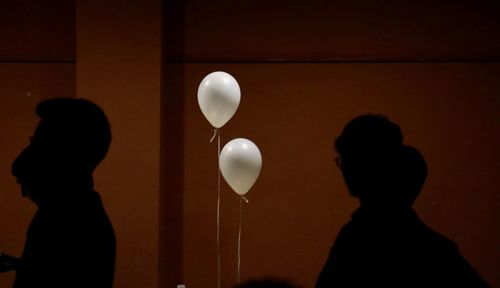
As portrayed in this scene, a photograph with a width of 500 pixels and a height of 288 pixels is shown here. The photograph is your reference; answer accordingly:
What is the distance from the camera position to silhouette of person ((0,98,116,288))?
1.16 m

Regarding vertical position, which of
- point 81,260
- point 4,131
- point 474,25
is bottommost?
point 81,260

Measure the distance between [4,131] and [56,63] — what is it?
53 centimetres

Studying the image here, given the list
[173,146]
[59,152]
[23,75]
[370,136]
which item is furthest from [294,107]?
[59,152]

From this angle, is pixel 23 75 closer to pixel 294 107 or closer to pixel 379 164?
pixel 294 107

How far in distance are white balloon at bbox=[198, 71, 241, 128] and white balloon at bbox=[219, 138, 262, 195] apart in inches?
6.6

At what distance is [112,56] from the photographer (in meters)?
2.86

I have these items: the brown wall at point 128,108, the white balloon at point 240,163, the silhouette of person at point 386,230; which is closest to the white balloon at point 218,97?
the white balloon at point 240,163

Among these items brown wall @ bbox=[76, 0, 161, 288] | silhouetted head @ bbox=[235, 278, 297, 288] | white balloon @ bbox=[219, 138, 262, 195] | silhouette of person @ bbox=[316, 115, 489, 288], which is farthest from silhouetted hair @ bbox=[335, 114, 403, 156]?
brown wall @ bbox=[76, 0, 161, 288]

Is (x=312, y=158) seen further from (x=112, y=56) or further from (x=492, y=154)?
(x=112, y=56)

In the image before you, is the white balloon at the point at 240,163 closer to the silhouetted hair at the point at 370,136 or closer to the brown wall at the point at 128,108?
the brown wall at the point at 128,108

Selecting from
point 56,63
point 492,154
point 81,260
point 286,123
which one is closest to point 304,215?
point 286,123

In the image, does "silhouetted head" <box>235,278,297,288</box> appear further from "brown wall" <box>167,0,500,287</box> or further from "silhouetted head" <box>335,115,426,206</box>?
"brown wall" <box>167,0,500,287</box>

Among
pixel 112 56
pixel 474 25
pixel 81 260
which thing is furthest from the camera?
pixel 474 25

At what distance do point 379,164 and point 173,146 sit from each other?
6.89ft
